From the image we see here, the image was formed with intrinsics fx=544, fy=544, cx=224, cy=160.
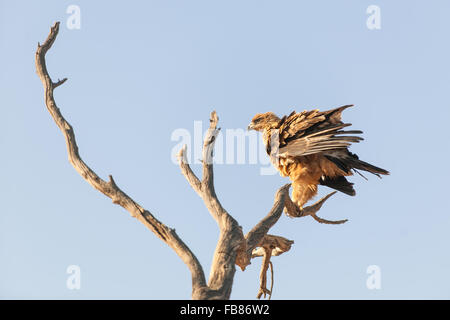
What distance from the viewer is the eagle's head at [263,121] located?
25.0 ft

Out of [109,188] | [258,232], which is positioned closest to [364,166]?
[258,232]

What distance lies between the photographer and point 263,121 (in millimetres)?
7688

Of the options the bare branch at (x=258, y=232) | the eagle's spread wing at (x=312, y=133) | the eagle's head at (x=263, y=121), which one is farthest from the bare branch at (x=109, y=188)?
the eagle's head at (x=263, y=121)

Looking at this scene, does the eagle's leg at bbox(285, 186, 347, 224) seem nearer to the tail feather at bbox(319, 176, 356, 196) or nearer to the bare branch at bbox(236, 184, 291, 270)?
the tail feather at bbox(319, 176, 356, 196)

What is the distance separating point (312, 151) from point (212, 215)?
1780mm

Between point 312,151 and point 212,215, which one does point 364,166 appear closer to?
point 312,151

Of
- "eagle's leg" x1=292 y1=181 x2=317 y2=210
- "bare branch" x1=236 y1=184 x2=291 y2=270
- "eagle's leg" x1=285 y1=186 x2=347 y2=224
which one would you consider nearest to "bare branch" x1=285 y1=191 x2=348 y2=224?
"eagle's leg" x1=285 y1=186 x2=347 y2=224

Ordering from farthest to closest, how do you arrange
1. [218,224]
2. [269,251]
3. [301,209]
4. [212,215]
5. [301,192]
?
[301,192] → [301,209] → [269,251] → [212,215] → [218,224]

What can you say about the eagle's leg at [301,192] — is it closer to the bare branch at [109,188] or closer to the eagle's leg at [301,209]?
the eagle's leg at [301,209]

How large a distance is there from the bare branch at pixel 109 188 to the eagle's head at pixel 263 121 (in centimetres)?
272

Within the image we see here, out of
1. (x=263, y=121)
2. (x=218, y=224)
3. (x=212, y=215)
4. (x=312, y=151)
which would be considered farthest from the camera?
(x=263, y=121)

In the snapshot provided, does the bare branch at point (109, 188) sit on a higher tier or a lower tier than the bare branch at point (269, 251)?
higher

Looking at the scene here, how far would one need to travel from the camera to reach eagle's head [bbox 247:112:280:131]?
25.0 feet
